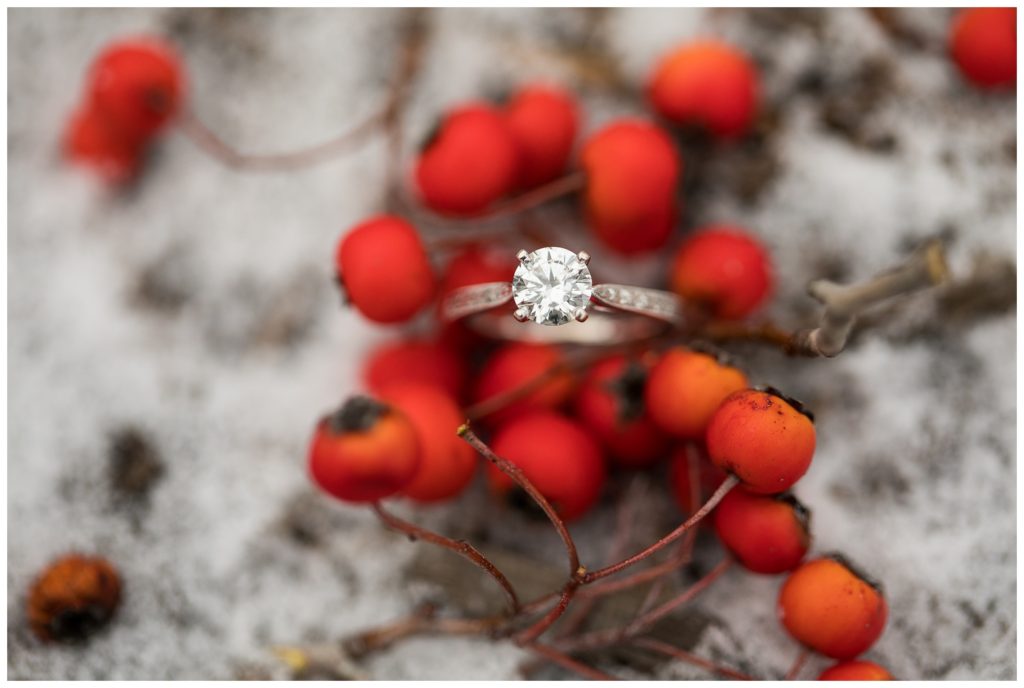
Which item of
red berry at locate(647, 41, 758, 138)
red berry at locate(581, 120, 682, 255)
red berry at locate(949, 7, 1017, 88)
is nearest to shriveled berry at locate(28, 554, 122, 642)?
red berry at locate(581, 120, 682, 255)

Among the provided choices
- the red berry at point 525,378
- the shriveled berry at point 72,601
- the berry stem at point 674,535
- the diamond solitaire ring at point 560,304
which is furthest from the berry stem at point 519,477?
the shriveled berry at point 72,601

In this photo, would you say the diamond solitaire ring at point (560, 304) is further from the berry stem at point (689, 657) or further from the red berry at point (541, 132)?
the berry stem at point (689, 657)

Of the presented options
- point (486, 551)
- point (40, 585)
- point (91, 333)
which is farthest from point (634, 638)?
point (91, 333)

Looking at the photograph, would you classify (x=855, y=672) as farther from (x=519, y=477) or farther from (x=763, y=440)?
(x=519, y=477)

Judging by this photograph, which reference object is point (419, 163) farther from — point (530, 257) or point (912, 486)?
point (912, 486)

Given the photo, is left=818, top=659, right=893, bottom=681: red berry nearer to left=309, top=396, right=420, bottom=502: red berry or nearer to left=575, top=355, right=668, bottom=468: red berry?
left=575, top=355, right=668, bottom=468: red berry
